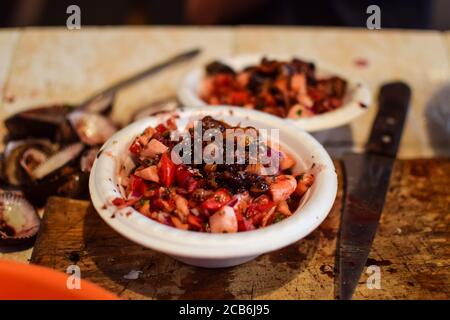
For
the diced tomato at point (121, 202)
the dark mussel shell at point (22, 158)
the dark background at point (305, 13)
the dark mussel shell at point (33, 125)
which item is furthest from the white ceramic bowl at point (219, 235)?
the dark background at point (305, 13)

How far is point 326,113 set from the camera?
229cm

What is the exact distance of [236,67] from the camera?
270cm

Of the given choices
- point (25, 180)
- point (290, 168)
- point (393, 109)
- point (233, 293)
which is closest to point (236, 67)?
point (393, 109)

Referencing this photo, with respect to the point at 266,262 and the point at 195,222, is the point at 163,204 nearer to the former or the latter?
the point at 195,222

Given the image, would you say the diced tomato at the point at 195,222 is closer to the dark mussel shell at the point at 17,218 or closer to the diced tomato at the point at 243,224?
the diced tomato at the point at 243,224

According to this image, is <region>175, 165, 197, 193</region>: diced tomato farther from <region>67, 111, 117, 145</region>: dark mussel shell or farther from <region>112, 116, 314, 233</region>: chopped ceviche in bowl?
<region>67, 111, 117, 145</region>: dark mussel shell

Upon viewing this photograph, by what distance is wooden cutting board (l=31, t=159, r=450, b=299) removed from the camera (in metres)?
1.71

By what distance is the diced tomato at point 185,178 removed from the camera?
1.68 meters

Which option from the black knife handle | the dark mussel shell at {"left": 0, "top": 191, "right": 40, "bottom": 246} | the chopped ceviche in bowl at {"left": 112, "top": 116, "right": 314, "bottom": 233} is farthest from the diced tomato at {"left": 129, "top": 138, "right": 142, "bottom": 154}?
the black knife handle

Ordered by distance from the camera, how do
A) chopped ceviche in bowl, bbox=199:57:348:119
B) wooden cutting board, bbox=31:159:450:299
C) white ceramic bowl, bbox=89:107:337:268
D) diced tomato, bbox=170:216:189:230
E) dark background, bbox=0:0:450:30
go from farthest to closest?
dark background, bbox=0:0:450:30
chopped ceviche in bowl, bbox=199:57:348:119
wooden cutting board, bbox=31:159:450:299
diced tomato, bbox=170:216:189:230
white ceramic bowl, bbox=89:107:337:268

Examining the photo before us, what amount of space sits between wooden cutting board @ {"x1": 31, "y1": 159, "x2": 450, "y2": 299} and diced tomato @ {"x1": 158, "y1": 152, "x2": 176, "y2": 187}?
0.94ft

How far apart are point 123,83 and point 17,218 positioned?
3.41 feet

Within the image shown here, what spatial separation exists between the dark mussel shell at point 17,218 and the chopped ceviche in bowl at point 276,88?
893mm

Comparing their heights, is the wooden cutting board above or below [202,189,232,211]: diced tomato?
below
